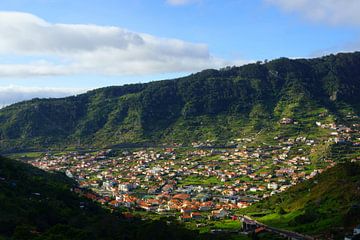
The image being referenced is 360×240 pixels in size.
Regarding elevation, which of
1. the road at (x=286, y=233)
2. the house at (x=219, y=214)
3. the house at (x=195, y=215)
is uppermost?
the road at (x=286, y=233)

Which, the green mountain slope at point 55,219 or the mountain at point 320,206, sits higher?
the green mountain slope at point 55,219

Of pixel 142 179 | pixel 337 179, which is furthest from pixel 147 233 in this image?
pixel 142 179

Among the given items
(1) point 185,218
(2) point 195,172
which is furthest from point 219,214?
(2) point 195,172

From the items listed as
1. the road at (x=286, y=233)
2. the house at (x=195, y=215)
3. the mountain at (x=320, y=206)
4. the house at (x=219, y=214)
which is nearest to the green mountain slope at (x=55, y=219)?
the road at (x=286, y=233)

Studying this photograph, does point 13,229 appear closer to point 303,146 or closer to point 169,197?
point 169,197

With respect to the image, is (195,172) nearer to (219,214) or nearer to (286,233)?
(219,214)

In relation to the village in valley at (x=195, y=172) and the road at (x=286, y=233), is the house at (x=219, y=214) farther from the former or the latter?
the road at (x=286, y=233)
